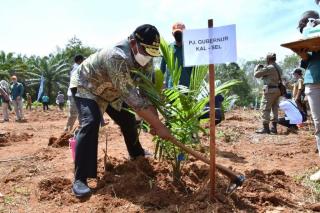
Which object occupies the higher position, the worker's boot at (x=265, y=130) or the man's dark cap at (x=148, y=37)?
the man's dark cap at (x=148, y=37)

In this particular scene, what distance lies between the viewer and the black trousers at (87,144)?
3385 mm

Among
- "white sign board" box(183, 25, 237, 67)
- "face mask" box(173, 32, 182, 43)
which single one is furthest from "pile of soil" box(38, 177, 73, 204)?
"face mask" box(173, 32, 182, 43)

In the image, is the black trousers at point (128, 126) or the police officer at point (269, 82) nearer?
the black trousers at point (128, 126)

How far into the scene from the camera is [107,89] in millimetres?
3492

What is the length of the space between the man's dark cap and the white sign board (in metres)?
0.36

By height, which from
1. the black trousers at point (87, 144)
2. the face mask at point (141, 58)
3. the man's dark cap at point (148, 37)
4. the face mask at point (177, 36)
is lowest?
the black trousers at point (87, 144)

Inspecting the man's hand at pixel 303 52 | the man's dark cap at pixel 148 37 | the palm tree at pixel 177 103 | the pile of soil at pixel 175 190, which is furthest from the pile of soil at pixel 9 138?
the man's hand at pixel 303 52

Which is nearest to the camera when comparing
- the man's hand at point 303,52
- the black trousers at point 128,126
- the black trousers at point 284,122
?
the man's hand at point 303,52

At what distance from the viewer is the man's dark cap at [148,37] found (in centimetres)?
308

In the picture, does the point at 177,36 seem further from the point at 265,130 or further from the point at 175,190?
the point at 265,130

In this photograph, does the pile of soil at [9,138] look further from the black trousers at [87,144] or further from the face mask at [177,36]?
the black trousers at [87,144]

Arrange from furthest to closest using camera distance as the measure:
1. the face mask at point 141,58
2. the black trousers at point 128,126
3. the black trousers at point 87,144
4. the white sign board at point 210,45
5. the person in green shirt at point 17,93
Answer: the person in green shirt at point 17,93, the black trousers at point 128,126, the black trousers at point 87,144, the face mask at point 141,58, the white sign board at point 210,45

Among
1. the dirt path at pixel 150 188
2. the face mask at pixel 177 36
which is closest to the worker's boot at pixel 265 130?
the dirt path at pixel 150 188

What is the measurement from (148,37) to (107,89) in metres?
0.68
